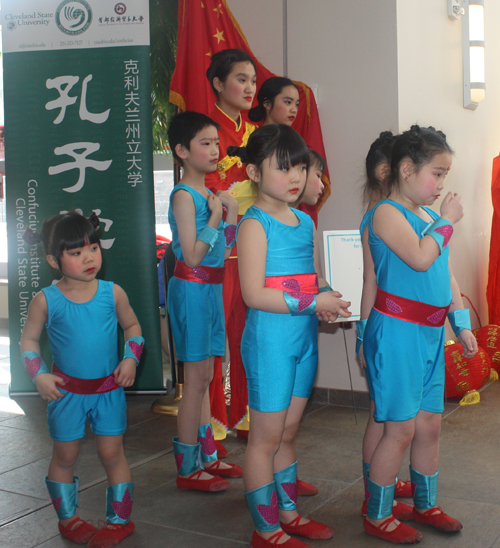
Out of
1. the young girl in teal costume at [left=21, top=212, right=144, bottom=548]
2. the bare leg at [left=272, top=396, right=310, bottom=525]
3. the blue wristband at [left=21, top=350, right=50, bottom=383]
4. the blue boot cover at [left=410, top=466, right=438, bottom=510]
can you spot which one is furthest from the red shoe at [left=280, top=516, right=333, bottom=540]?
the blue wristband at [left=21, top=350, right=50, bottom=383]

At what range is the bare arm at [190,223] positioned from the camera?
2.12 meters

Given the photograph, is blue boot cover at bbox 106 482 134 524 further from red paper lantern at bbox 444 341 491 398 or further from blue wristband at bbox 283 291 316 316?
red paper lantern at bbox 444 341 491 398

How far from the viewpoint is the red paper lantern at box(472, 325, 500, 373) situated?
3.85 meters

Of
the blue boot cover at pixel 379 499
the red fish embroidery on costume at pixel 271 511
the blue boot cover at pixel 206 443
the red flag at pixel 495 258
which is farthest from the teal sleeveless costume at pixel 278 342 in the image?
the red flag at pixel 495 258

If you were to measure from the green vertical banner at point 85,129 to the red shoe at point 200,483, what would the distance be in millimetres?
1237

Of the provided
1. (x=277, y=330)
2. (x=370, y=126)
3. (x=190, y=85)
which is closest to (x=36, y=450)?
(x=277, y=330)

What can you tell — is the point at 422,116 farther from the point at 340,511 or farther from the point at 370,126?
the point at 340,511

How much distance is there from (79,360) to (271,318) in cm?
57

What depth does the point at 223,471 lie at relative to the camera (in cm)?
235

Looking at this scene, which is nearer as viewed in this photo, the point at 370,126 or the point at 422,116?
the point at 370,126

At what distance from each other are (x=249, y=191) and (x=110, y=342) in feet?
3.27

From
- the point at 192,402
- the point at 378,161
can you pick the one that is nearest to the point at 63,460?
the point at 192,402

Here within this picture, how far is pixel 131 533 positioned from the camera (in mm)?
1909

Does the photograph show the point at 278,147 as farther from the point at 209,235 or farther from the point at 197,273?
the point at 197,273
